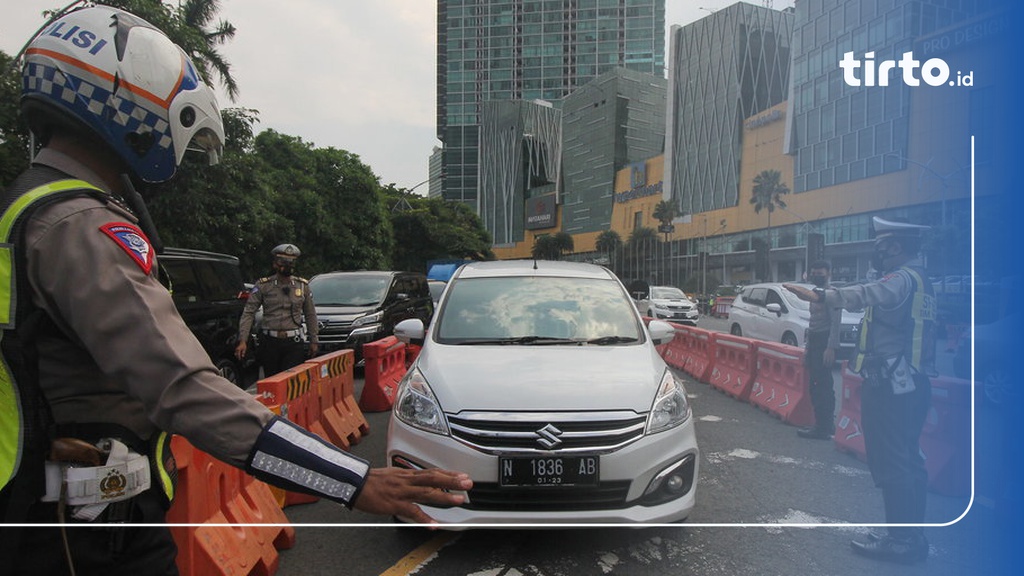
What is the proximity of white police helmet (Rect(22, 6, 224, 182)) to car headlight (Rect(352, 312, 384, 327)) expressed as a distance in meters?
7.14

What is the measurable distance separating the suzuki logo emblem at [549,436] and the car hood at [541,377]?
0.10 metres

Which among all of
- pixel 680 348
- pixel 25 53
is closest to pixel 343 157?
pixel 25 53

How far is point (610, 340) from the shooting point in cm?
340

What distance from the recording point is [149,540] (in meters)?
1.20

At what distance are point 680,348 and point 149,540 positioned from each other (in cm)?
932

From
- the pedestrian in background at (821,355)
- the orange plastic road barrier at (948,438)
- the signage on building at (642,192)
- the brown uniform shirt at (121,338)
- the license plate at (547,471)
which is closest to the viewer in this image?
the brown uniform shirt at (121,338)

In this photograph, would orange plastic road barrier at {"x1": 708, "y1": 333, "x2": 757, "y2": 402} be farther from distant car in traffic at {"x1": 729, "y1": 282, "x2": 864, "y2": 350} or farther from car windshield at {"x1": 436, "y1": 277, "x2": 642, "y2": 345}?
car windshield at {"x1": 436, "y1": 277, "x2": 642, "y2": 345}

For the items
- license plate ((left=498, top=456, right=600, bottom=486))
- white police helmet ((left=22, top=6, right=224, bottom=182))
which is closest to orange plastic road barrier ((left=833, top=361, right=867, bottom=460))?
license plate ((left=498, top=456, right=600, bottom=486))

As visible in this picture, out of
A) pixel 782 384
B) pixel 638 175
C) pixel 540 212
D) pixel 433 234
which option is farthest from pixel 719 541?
pixel 433 234

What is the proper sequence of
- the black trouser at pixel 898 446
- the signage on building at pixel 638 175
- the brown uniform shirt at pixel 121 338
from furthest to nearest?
the signage on building at pixel 638 175, the black trouser at pixel 898 446, the brown uniform shirt at pixel 121 338

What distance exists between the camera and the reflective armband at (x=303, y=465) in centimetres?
100

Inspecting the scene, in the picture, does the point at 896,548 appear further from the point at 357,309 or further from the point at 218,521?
the point at 357,309

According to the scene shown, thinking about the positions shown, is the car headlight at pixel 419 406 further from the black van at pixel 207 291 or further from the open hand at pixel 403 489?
the open hand at pixel 403 489

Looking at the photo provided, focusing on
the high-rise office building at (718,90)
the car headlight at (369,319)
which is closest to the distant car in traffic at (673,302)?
the high-rise office building at (718,90)
